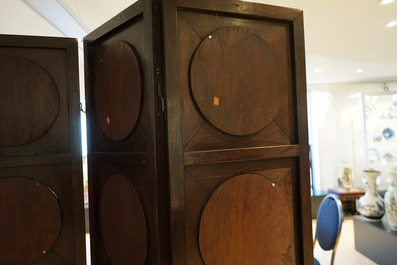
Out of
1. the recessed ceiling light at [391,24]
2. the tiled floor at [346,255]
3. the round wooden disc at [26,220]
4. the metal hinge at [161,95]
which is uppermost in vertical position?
the recessed ceiling light at [391,24]

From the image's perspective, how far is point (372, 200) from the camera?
3115mm

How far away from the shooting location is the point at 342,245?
3830 mm

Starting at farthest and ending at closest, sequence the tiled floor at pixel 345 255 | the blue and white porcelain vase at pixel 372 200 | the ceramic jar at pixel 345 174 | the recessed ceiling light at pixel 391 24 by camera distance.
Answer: the ceramic jar at pixel 345 174, the tiled floor at pixel 345 255, the blue and white porcelain vase at pixel 372 200, the recessed ceiling light at pixel 391 24

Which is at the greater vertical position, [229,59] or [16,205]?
[229,59]

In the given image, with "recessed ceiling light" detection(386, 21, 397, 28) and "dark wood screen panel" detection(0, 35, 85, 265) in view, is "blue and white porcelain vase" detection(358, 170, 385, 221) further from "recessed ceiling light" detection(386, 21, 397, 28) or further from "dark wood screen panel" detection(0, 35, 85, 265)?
"dark wood screen panel" detection(0, 35, 85, 265)

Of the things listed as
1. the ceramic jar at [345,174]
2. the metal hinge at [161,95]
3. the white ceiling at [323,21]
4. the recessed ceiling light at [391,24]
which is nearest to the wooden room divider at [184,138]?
the metal hinge at [161,95]

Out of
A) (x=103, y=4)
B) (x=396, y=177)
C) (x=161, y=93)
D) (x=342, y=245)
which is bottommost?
(x=342, y=245)

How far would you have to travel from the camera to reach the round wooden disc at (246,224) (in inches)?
27.1

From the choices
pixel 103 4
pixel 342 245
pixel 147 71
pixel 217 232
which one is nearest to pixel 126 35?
pixel 147 71

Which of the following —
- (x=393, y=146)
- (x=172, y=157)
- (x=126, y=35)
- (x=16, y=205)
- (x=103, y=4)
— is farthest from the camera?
(x=393, y=146)

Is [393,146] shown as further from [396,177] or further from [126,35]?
[126,35]

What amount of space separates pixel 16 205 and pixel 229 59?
2.70 feet

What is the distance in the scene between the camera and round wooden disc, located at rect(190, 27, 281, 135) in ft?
2.25

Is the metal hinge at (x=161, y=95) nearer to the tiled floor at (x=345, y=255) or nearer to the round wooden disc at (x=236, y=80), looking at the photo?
the round wooden disc at (x=236, y=80)
